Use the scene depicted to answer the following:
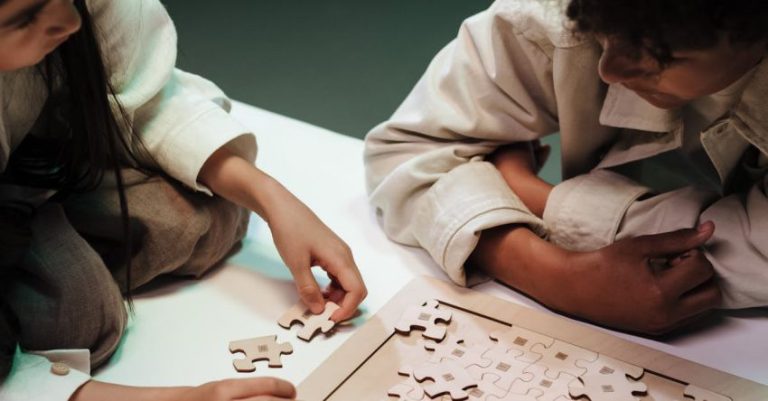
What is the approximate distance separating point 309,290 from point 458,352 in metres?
0.20

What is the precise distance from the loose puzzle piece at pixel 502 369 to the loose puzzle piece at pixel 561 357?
0.02 meters

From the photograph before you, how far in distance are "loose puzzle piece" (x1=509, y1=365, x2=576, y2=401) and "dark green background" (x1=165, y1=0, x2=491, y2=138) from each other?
111 cm

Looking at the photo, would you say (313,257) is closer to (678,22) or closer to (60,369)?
(60,369)

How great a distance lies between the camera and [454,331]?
45.9 inches

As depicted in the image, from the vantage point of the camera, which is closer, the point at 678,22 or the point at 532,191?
the point at 678,22

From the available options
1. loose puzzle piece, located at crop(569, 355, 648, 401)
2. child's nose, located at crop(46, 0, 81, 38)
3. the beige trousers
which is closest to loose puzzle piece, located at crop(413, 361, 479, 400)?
loose puzzle piece, located at crop(569, 355, 648, 401)

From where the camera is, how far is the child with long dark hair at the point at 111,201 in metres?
1.04

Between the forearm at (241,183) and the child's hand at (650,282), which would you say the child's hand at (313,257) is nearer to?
the forearm at (241,183)

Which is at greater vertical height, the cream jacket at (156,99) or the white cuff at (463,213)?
Answer: the cream jacket at (156,99)

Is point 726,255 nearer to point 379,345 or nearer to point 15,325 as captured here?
point 379,345

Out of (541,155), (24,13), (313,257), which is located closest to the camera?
(24,13)

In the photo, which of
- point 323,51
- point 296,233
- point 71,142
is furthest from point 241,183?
point 323,51

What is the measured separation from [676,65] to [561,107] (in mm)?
303

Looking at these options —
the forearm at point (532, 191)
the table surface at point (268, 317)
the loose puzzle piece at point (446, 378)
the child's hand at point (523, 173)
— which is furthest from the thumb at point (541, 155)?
the loose puzzle piece at point (446, 378)
